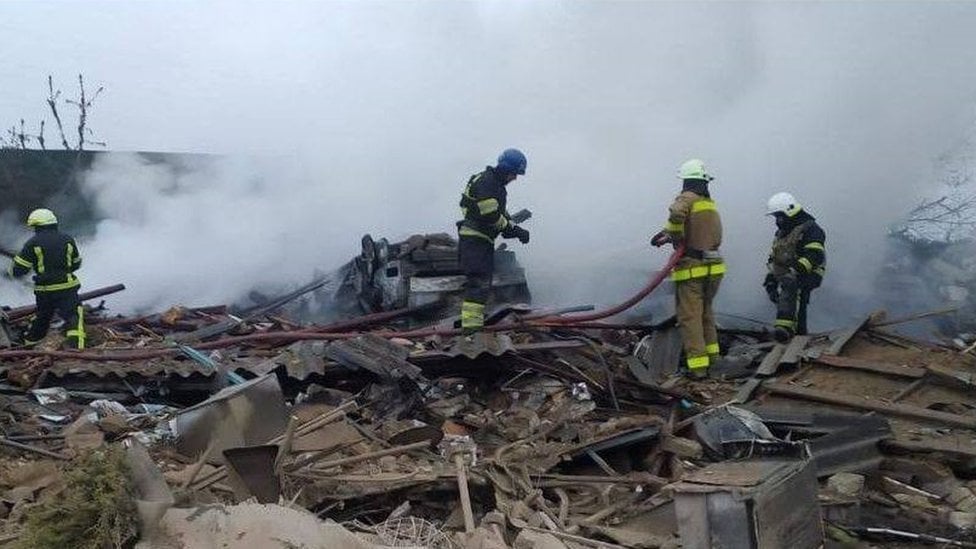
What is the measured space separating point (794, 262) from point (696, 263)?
1.32 metres

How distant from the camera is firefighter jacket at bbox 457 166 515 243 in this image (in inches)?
283

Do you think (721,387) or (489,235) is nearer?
(721,387)

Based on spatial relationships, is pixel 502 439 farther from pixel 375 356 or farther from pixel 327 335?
pixel 327 335

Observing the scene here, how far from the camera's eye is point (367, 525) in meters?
3.79

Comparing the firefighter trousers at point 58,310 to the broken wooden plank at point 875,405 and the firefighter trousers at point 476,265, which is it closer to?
the firefighter trousers at point 476,265

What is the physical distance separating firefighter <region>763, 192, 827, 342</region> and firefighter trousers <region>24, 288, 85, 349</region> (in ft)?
19.2

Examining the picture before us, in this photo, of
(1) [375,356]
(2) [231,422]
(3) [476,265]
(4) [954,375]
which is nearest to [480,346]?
(1) [375,356]

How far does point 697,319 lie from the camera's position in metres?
6.74

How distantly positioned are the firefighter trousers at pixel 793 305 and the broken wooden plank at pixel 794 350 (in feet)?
2.37

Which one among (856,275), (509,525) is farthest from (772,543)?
(856,275)

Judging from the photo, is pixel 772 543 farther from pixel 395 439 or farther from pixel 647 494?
pixel 395 439

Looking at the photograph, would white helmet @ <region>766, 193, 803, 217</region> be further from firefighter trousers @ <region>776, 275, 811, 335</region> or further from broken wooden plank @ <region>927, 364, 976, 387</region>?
broken wooden plank @ <region>927, 364, 976, 387</region>

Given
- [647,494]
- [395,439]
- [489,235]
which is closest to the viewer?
[647,494]

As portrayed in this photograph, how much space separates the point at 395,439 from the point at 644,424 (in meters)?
1.35
